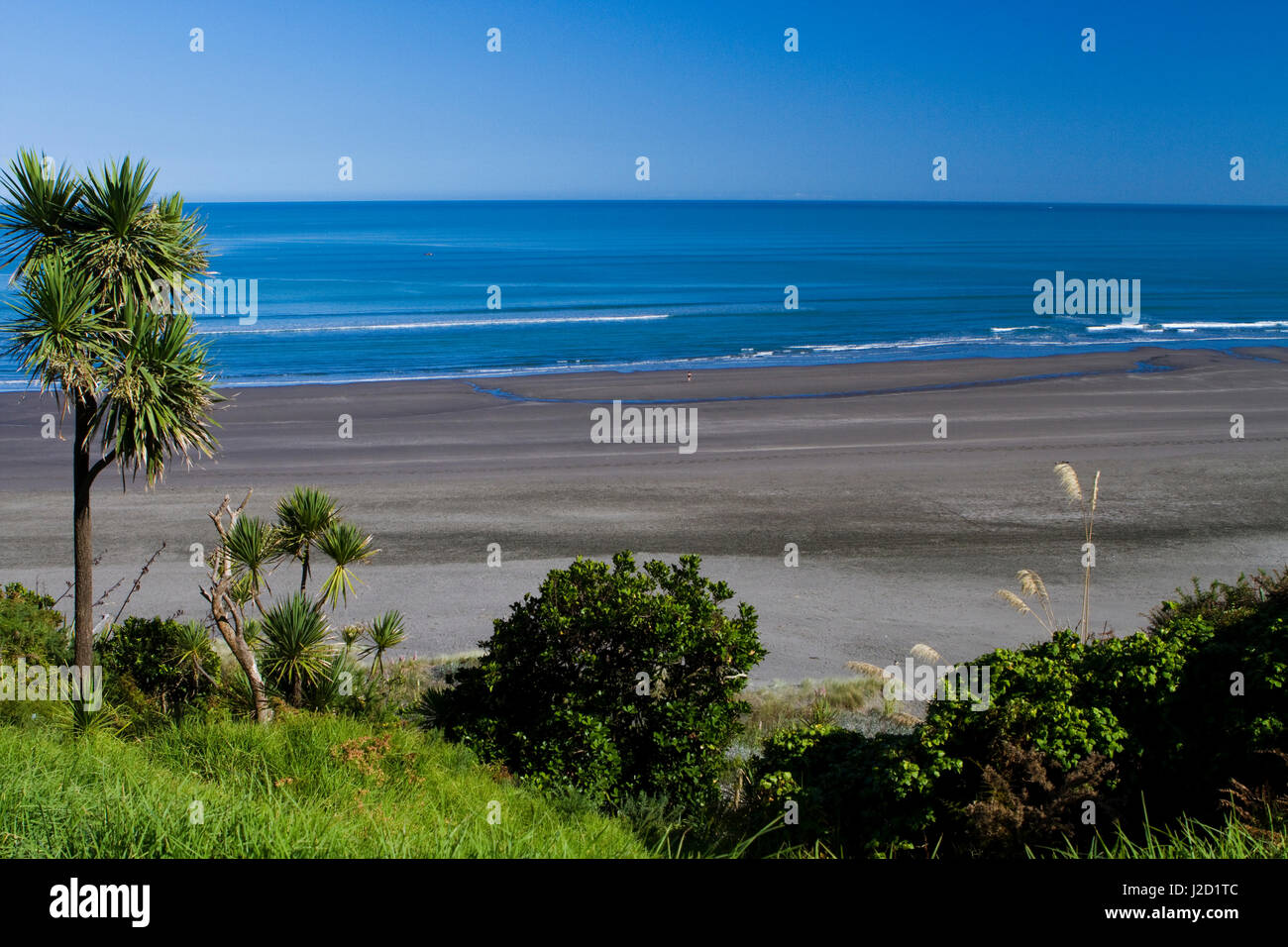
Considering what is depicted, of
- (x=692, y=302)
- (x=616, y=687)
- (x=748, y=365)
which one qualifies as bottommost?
(x=616, y=687)

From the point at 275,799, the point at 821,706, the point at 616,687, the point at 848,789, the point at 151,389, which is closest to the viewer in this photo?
the point at 275,799

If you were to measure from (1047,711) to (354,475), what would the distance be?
19510 mm

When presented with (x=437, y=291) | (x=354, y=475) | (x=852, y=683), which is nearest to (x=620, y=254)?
(x=437, y=291)

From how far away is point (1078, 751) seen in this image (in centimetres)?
703

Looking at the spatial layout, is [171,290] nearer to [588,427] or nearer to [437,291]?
[588,427]

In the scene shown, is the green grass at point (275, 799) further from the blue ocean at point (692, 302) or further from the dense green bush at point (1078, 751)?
the blue ocean at point (692, 302)

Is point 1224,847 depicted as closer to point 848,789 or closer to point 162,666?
point 848,789

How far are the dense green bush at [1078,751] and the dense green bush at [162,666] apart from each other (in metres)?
5.51

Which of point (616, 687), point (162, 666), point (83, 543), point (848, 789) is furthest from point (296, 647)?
point (848, 789)

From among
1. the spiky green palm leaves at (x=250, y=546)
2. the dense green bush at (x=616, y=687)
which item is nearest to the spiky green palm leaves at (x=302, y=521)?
the spiky green palm leaves at (x=250, y=546)

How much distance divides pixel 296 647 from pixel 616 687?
2.87 meters

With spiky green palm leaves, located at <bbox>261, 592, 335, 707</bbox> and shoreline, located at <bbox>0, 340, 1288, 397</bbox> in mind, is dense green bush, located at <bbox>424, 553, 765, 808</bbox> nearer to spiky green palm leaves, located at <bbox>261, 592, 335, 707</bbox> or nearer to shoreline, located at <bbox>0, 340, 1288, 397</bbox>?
spiky green palm leaves, located at <bbox>261, 592, 335, 707</bbox>

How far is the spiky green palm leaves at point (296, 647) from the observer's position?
8.68 meters

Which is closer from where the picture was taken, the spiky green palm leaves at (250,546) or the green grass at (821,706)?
the spiky green palm leaves at (250,546)
